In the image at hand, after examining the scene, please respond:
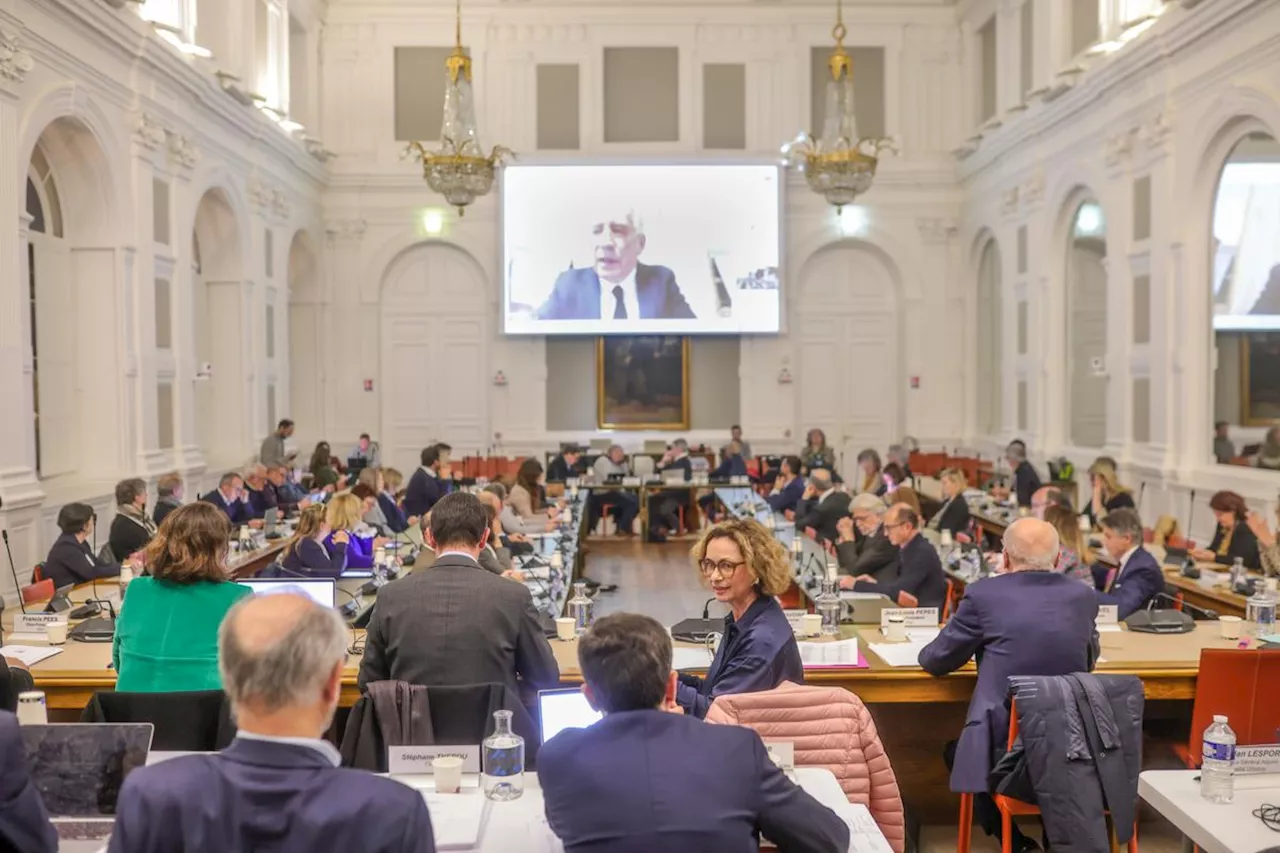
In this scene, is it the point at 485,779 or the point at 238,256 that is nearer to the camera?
the point at 485,779

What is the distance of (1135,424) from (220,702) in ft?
34.8

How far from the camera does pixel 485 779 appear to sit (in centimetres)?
333

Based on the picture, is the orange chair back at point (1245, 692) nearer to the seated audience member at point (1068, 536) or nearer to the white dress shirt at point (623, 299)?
the seated audience member at point (1068, 536)

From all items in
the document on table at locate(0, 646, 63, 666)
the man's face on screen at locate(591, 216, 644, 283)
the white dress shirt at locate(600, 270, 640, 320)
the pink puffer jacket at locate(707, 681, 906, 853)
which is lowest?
the document on table at locate(0, 646, 63, 666)

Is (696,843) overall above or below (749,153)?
below

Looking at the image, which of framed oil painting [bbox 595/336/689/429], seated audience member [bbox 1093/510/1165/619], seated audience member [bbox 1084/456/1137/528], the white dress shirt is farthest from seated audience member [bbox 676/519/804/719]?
framed oil painting [bbox 595/336/689/429]

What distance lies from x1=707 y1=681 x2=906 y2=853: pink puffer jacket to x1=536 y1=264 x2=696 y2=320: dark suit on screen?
1477 centimetres

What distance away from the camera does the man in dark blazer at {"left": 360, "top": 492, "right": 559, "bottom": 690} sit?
3.97m

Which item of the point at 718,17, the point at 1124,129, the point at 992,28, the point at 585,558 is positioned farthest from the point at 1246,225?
the point at 718,17

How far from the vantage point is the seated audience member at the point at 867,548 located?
743 centimetres

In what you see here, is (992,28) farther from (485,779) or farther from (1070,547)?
(485,779)

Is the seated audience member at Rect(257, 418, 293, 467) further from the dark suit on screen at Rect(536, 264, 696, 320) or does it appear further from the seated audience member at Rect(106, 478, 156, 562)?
the seated audience member at Rect(106, 478, 156, 562)

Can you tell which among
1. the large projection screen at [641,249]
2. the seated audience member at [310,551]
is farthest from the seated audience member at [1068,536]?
the large projection screen at [641,249]

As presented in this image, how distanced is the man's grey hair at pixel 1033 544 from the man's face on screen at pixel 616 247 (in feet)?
45.5
